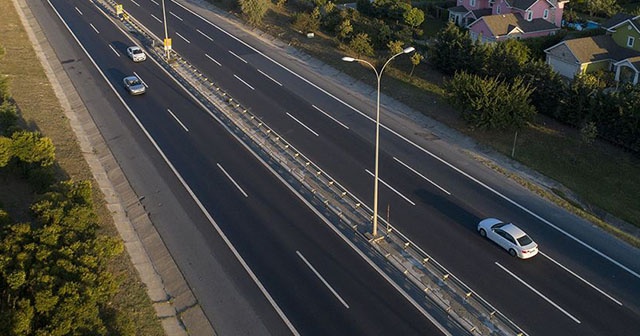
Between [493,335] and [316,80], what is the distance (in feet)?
112

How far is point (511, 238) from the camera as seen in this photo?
27.5 m

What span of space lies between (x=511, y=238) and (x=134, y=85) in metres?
35.3

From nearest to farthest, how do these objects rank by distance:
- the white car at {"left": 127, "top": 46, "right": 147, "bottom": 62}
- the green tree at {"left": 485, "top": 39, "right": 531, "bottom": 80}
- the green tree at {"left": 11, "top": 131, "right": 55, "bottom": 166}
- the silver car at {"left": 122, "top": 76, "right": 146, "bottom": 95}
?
the green tree at {"left": 11, "top": 131, "right": 55, "bottom": 166} → the green tree at {"left": 485, "top": 39, "right": 531, "bottom": 80} → the silver car at {"left": 122, "top": 76, "right": 146, "bottom": 95} → the white car at {"left": 127, "top": 46, "right": 147, "bottom": 62}

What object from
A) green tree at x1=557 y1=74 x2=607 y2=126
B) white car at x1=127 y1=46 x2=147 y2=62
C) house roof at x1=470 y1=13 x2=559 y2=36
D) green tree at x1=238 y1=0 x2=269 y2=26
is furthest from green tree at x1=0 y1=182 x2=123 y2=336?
house roof at x1=470 y1=13 x2=559 y2=36

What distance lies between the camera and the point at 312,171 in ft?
116

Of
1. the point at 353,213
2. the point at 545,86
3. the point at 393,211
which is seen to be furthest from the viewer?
the point at 545,86

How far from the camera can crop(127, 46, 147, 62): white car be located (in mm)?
56281

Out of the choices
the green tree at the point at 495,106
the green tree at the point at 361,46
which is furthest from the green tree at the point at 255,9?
the green tree at the point at 495,106

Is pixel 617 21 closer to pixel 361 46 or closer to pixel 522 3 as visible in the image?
pixel 522 3

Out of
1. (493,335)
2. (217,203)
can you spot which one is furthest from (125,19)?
(493,335)

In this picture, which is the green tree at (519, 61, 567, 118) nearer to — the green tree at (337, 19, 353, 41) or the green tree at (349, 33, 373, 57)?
the green tree at (349, 33, 373, 57)

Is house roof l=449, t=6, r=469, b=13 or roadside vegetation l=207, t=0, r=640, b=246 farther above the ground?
house roof l=449, t=6, r=469, b=13

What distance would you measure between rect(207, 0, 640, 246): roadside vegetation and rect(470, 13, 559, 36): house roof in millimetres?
3684

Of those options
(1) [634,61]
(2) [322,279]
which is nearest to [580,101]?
(1) [634,61]
